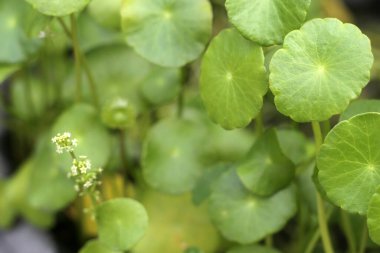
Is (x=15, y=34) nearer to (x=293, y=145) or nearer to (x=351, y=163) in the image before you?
(x=293, y=145)

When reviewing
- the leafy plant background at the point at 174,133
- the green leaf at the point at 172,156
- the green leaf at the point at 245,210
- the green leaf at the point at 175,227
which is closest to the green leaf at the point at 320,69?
the leafy plant background at the point at 174,133

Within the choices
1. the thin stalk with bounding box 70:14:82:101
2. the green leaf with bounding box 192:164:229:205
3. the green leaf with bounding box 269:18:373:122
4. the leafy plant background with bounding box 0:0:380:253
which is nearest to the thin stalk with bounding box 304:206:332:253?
the leafy plant background with bounding box 0:0:380:253

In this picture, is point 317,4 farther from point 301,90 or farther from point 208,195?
point 301,90

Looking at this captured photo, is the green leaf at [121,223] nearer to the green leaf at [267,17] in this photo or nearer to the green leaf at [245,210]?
the green leaf at [245,210]

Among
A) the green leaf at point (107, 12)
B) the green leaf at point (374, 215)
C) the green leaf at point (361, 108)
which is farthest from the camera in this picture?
the green leaf at point (107, 12)

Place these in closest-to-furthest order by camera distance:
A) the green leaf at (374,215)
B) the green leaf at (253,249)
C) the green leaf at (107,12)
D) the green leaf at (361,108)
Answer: the green leaf at (374,215), the green leaf at (361,108), the green leaf at (253,249), the green leaf at (107,12)

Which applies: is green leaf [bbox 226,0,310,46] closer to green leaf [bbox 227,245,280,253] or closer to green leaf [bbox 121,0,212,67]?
green leaf [bbox 121,0,212,67]

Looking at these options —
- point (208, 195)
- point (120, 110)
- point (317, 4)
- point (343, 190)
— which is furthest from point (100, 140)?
point (317, 4)

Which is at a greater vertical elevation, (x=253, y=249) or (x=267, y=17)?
(x=267, y=17)

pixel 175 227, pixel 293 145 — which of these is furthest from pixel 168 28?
pixel 175 227
